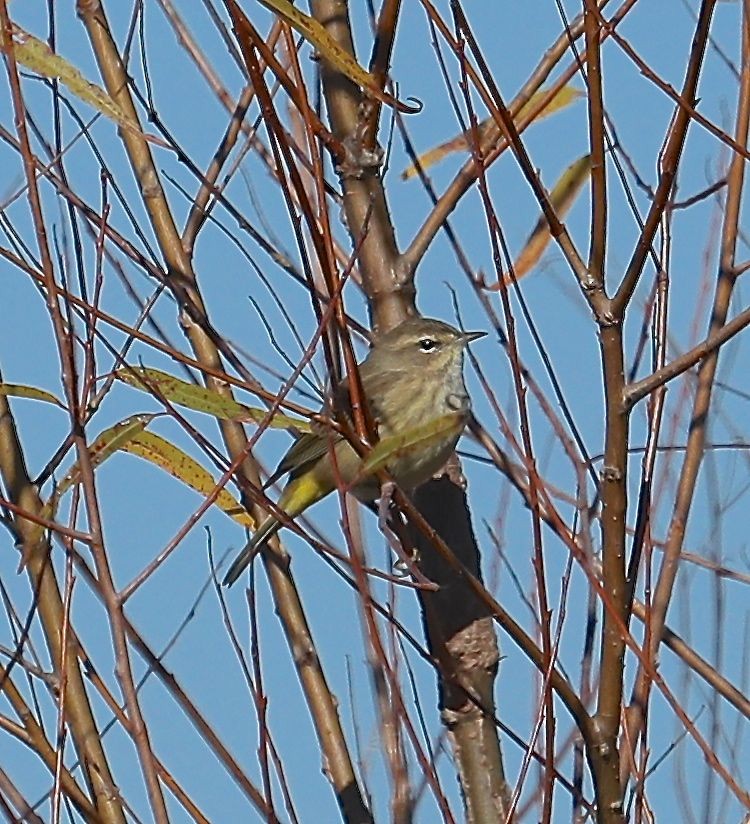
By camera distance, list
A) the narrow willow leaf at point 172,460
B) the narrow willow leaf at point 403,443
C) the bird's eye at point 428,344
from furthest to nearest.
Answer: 1. the bird's eye at point 428,344
2. the narrow willow leaf at point 172,460
3. the narrow willow leaf at point 403,443

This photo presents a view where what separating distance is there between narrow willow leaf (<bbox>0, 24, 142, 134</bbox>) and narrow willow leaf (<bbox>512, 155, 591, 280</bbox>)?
142 cm

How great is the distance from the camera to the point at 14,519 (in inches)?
115

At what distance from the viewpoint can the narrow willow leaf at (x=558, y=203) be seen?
3.73m

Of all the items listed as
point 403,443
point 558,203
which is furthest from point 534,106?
point 403,443

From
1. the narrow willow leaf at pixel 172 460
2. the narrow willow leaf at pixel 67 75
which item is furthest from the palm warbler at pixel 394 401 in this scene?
the narrow willow leaf at pixel 67 75

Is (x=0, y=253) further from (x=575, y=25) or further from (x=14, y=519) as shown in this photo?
(x=575, y=25)

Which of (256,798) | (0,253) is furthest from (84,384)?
(256,798)

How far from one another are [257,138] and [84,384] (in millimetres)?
1368

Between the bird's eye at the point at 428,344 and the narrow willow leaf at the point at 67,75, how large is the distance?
2.01m

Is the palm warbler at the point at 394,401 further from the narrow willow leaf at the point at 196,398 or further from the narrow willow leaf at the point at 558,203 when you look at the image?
the narrow willow leaf at the point at 196,398

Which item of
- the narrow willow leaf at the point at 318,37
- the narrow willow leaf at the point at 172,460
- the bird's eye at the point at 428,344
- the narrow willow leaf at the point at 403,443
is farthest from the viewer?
the bird's eye at the point at 428,344

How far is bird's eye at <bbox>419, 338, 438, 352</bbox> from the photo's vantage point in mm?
4543

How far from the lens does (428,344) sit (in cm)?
473

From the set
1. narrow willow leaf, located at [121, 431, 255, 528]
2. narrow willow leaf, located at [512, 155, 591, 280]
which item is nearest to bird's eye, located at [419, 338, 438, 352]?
narrow willow leaf, located at [512, 155, 591, 280]
